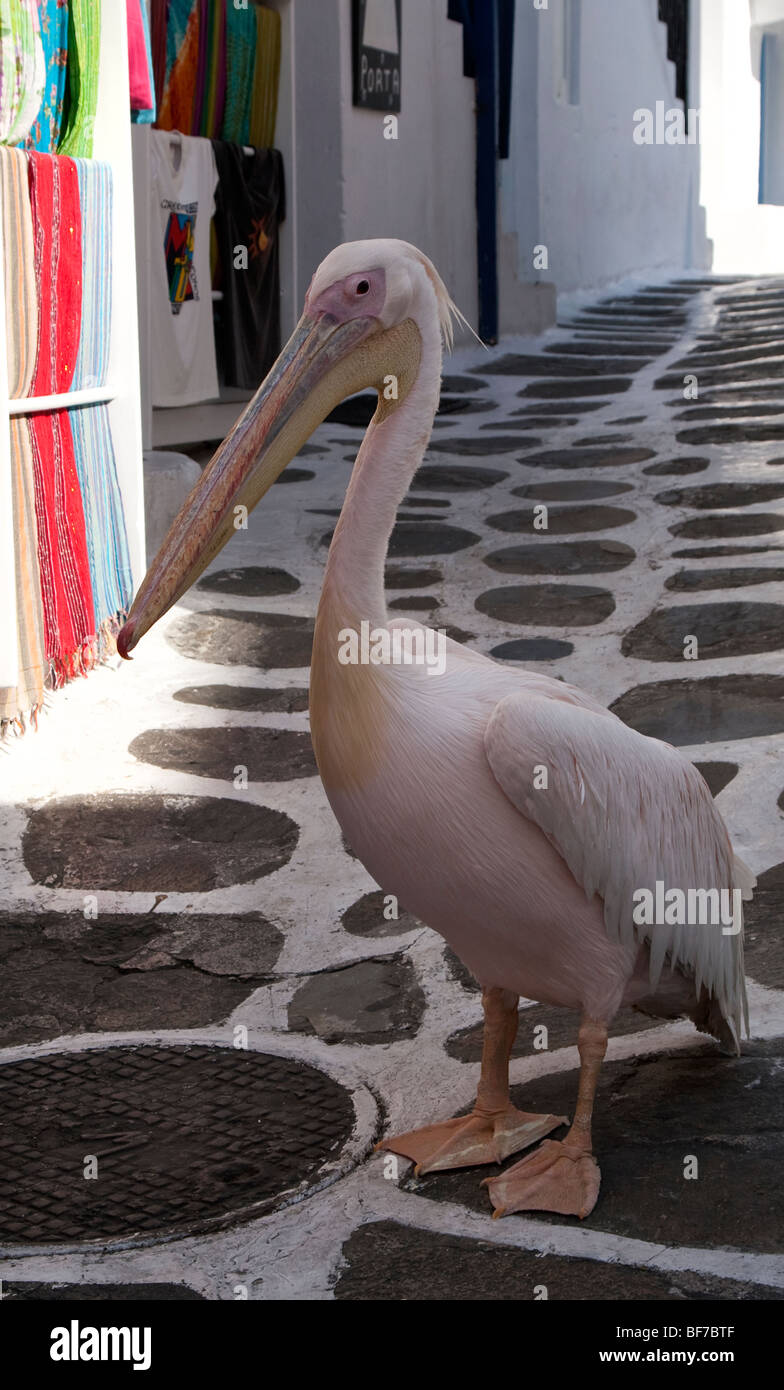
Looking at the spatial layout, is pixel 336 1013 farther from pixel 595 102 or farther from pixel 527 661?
pixel 595 102

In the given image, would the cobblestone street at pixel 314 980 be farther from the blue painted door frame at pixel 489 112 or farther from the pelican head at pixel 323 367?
the blue painted door frame at pixel 489 112

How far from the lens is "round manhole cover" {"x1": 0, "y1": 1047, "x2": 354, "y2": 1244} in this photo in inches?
87.3

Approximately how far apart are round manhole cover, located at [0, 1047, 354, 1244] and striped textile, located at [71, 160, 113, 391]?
2.40 m

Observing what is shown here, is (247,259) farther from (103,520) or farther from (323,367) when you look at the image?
(323,367)

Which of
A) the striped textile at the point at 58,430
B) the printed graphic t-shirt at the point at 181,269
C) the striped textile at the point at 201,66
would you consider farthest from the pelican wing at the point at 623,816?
the striped textile at the point at 201,66

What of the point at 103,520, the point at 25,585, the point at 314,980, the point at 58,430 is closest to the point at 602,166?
the point at 103,520

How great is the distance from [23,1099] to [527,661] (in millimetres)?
2535

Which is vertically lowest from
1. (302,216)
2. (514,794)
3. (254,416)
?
(514,794)

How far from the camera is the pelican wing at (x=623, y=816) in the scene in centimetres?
212

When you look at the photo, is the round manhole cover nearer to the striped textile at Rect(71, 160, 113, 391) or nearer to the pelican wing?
the pelican wing
